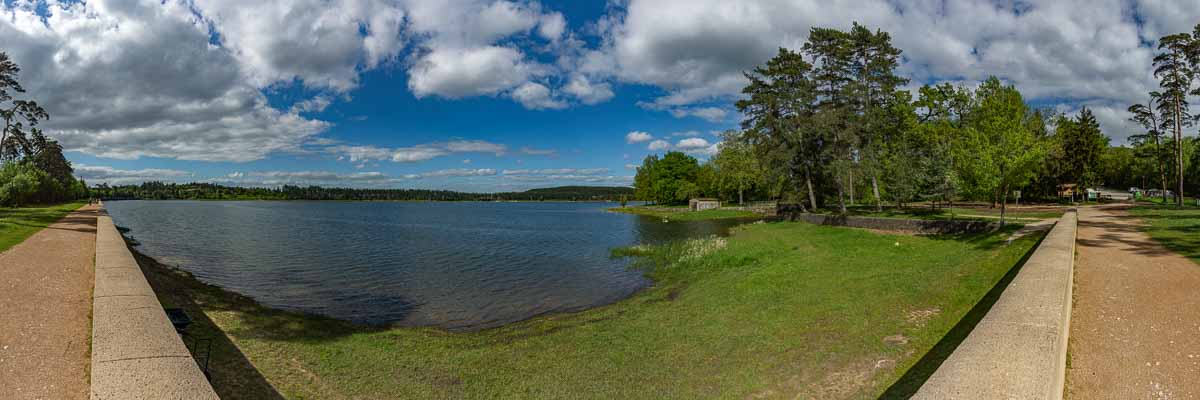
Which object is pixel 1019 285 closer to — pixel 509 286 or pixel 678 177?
pixel 509 286

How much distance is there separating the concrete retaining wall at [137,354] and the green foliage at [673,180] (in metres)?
88.1

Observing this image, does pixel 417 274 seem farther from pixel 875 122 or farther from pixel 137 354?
pixel 875 122

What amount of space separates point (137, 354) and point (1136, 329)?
12.7 metres

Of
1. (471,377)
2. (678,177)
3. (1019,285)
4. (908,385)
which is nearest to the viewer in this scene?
(908,385)

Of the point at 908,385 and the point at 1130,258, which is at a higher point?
the point at 1130,258

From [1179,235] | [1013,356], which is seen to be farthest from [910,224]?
[1013,356]

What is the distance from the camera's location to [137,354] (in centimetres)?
555

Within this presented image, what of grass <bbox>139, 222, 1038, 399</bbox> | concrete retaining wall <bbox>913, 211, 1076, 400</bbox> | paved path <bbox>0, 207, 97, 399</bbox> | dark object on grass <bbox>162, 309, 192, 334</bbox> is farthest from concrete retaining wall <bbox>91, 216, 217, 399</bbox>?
concrete retaining wall <bbox>913, 211, 1076, 400</bbox>

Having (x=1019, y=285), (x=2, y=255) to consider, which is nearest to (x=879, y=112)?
(x=1019, y=285)

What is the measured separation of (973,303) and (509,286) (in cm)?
1412

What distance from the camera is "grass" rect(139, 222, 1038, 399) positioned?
25.2 ft

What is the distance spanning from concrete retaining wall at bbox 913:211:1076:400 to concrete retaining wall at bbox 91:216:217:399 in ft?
21.5

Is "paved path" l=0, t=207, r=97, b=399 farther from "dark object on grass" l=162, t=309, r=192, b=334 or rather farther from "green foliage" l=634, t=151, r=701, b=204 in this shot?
"green foliage" l=634, t=151, r=701, b=204

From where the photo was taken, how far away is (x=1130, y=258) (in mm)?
12250
